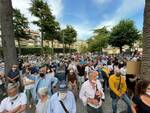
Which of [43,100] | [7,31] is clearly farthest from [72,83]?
[43,100]

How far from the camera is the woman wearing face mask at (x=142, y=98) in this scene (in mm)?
3498

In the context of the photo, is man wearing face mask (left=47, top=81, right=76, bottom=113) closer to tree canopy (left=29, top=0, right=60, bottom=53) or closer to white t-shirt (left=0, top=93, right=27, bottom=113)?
white t-shirt (left=0, top=93, right=27, bottom=113)

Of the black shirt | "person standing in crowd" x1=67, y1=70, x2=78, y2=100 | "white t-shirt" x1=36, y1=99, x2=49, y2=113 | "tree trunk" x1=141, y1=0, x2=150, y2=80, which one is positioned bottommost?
"person standing in crowd" x1=67, y1=70, x2=78, y2=100

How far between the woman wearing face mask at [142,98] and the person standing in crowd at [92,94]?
2471mm

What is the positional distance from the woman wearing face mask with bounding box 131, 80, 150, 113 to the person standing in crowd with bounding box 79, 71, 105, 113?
2471mm

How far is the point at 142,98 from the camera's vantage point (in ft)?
11.8

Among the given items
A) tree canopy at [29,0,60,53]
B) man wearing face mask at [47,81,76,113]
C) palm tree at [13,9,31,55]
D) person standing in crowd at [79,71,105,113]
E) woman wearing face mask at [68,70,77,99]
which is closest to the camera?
man wearing face mask at [47,81,76,113]

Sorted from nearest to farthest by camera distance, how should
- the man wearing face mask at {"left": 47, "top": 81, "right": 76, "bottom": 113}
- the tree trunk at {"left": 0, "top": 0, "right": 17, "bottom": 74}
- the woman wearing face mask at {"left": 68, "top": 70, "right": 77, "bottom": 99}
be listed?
the man wearing face mask at {"left": 47, "top": 81, "right": 76, "bottom": 113} < the tree trunk at {"left": 0, "top": 0, "right": 17, "bottom": 74} < the woman wearing face mask at {"left": 68, "top": 70, "right": 77, "bottom": 99}

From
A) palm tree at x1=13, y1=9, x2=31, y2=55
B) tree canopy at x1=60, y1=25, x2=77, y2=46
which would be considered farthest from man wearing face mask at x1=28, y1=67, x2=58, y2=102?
tree canopy at x1=60, y1=25, x2=77, y2=46

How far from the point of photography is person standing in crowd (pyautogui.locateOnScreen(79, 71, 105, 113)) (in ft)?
20.3

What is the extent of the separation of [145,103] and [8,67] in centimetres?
811

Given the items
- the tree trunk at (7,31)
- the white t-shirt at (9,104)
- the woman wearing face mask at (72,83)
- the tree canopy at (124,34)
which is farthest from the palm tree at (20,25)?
the white t-shirt at (9,104)

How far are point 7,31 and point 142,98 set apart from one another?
7452 millimetres

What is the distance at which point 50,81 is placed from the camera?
308 inches
